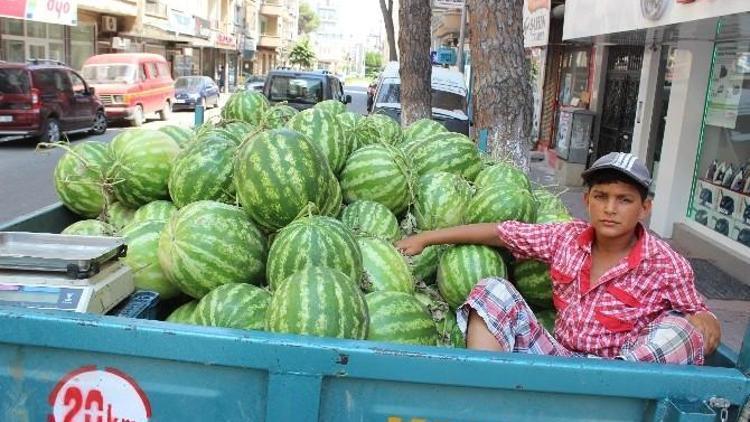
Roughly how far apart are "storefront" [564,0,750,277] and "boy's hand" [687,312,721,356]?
5461 mm

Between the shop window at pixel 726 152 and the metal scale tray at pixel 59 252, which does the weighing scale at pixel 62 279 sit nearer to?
the metal scale tray at pixel 59 252

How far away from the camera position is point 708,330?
2.32m

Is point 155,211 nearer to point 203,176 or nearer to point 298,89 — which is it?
point 203,176

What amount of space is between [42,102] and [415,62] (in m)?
9.04

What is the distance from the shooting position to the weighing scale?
2008mm

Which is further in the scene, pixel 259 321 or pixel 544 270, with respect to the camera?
pixel 544 270

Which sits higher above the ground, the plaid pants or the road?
the plaid pants

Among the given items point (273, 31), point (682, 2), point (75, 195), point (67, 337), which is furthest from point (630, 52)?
point (273, 31)

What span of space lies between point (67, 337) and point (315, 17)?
129938 millimetres

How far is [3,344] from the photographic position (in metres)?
1.75

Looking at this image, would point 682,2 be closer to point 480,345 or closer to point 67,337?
point 480,345

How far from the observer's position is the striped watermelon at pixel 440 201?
3.32 m

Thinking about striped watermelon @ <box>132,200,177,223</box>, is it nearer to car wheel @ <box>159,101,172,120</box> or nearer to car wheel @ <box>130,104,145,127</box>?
car wheel @ <box>130,104,145,127</box>

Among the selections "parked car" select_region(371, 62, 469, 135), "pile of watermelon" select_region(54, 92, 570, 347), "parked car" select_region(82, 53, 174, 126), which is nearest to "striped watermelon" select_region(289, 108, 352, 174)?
"pile of watermelon" select_region(54, 92, 570, 347)
